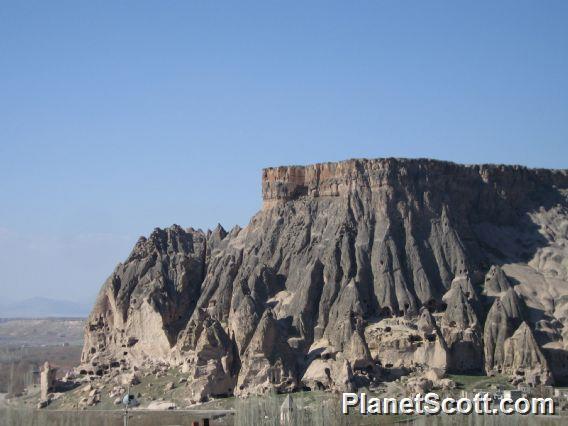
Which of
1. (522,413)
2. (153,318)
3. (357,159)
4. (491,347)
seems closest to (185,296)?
(153,318)

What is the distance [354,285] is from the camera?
4813 inches

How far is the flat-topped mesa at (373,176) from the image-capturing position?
13150cm

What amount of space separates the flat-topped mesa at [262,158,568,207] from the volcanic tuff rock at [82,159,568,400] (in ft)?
0.53

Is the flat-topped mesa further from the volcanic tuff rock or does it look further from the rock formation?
the rock formation

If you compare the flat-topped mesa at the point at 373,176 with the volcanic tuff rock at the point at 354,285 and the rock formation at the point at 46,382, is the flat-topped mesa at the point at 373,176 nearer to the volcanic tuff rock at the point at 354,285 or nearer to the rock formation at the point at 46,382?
the volcanic tuff rock at the point at 354,285

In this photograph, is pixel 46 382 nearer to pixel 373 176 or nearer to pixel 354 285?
pixel 354 285

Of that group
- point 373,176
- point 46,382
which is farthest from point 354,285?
point 46,382

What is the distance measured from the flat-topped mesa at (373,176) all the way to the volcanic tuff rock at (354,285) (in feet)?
0.53

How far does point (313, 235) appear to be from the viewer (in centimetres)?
13175

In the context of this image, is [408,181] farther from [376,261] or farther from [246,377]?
[246,377]

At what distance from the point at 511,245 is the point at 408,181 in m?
14.7

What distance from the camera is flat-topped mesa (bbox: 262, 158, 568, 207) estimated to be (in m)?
132

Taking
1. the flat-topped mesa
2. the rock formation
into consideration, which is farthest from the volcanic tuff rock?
the rock formation

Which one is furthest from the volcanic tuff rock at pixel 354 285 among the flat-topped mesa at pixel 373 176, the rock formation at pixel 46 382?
the rock formation at pixel 46 382
